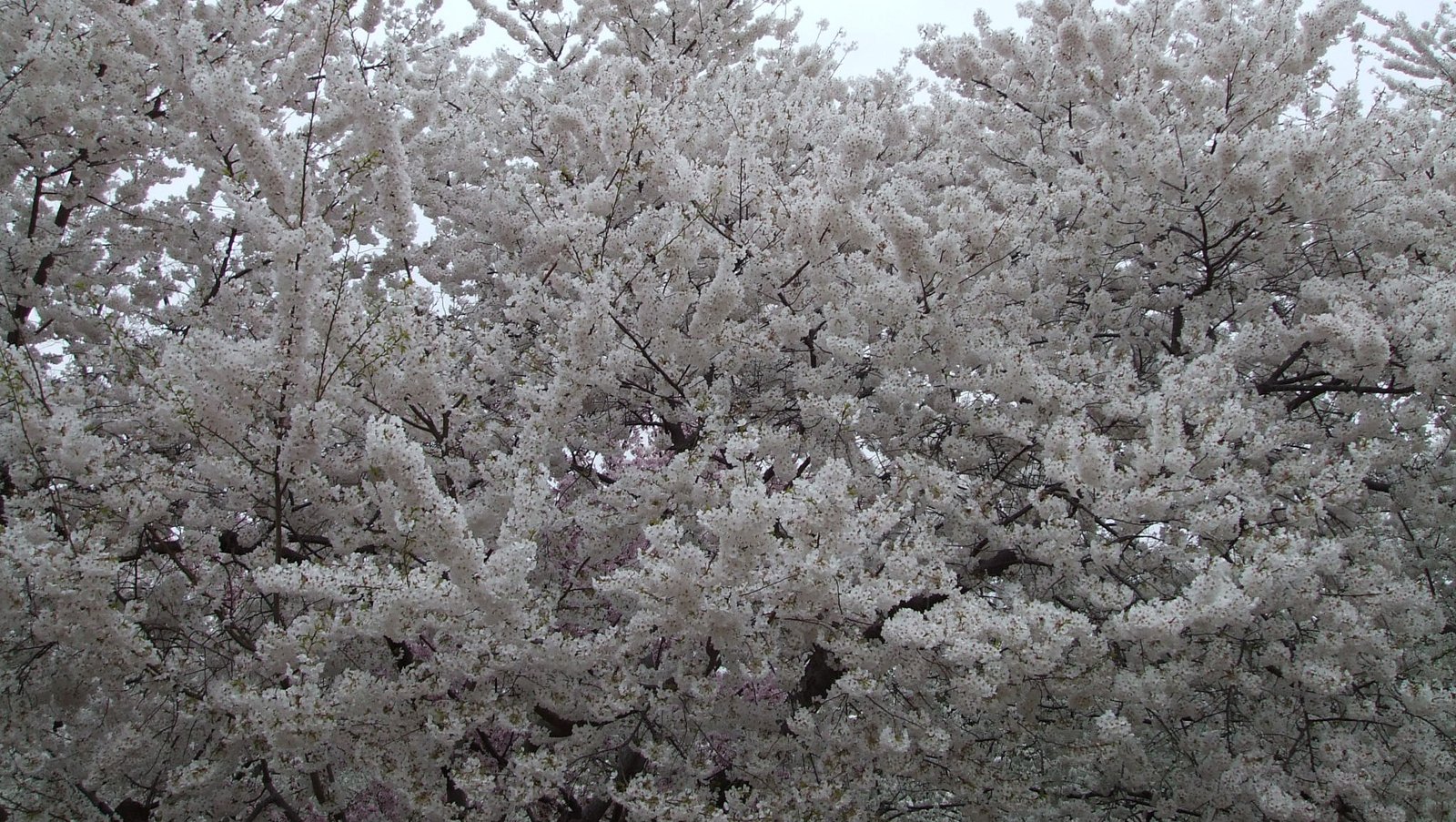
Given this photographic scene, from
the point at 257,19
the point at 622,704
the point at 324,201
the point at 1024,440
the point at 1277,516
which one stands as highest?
the point at 257,19

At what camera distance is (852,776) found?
4961mm

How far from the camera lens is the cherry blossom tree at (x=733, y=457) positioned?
416cm

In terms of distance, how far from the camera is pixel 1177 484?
14.8 feet

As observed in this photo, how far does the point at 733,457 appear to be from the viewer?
446cm

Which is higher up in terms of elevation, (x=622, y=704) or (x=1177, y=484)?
(x=1177, y=484)

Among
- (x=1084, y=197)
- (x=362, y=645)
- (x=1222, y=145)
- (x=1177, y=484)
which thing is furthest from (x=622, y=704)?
(x=1222, y=145)

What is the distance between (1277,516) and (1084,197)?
219 centimetres

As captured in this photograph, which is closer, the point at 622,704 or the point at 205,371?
the point at 205,371

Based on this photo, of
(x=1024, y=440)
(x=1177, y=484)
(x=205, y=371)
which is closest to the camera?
(x=205, y=371)

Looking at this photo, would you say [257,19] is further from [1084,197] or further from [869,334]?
[1084,197]

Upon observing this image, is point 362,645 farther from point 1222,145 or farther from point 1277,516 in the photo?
point 1222,145

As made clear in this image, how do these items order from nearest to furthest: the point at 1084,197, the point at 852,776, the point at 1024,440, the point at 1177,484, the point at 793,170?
the point at 1177,484 → the point at 852,776 → the point at 1024,440 → the point at 1084,197 → the point at 793,170

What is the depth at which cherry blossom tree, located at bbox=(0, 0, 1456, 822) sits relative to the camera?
4.16 metres

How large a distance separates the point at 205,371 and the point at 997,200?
202 inches
